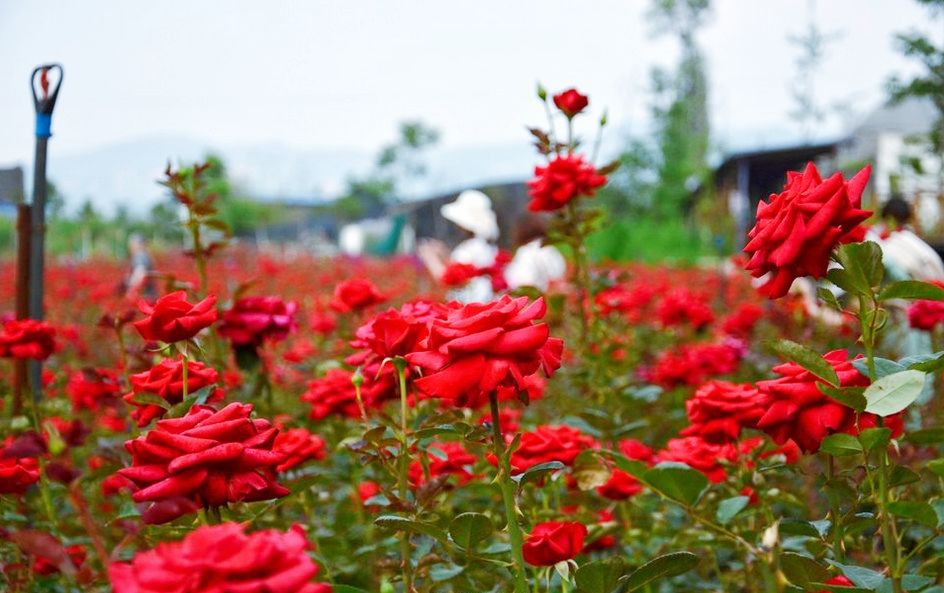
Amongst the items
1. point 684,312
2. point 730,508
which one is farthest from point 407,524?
point 684,312

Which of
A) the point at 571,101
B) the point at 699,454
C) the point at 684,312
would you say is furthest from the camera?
the point at 684,312

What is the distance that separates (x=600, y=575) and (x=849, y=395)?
1.05 ft

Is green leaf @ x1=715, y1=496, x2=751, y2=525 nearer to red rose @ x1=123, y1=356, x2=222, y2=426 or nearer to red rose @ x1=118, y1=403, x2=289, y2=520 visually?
red rose @ x1=118, y1=403, x2=289, y2=520

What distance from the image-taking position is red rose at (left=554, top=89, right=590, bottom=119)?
6.86ft

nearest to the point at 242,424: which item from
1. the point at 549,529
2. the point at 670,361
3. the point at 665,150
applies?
the point at 549,529

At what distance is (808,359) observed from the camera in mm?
1017

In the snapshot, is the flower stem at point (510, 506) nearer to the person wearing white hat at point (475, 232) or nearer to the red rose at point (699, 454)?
the red rose at point (699, 454)

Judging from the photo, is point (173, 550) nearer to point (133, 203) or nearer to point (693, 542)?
point (693, 542)

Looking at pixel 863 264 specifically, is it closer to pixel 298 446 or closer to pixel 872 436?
pixel 872 436

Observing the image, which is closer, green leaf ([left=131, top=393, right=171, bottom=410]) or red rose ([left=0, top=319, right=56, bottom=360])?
green leaf ([left=131, top=393, right=171, bottom=410])

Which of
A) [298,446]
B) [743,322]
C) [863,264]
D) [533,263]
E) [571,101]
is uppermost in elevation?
[571,101]

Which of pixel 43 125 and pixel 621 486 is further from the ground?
pixel 43 125

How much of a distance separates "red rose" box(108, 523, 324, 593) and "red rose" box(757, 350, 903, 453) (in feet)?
2.09

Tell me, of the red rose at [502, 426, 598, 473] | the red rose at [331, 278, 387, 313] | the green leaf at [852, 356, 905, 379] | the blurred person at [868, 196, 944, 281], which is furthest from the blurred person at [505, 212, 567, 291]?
the green leaf at [852, 356, 905, 379]
